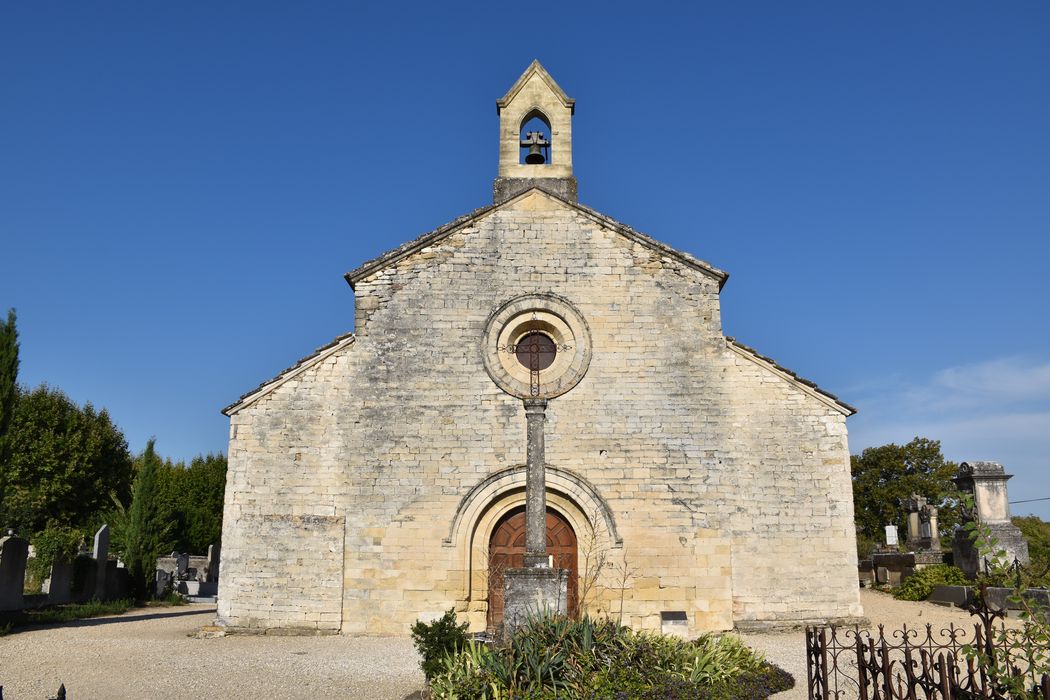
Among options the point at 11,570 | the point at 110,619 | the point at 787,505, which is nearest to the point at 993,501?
the point at 787,505

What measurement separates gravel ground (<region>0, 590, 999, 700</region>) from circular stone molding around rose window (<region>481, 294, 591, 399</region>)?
5219 mm

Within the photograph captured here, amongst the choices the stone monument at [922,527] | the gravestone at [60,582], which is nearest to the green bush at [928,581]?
the stone monument at [922,527]

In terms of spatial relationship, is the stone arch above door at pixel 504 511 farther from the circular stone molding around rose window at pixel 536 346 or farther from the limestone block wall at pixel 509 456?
the circular stone molding around rose window at pixel 536 346

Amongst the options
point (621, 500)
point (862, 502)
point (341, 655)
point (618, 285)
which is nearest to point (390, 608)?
point (341, 655)

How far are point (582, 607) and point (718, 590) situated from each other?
2501mm

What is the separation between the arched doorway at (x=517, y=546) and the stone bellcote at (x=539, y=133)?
7.25 metres

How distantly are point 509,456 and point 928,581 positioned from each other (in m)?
10.9

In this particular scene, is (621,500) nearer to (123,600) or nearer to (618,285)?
(618,285)

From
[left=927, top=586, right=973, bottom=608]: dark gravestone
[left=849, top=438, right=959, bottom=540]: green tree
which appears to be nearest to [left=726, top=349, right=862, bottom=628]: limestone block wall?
[left=927, top=586, right=973, bottom=608]: dark gravestone

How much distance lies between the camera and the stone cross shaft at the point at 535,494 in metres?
10.1

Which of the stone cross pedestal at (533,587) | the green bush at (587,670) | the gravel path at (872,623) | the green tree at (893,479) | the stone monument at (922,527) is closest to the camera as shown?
the green bush at (587,670)

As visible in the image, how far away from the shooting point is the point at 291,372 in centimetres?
1534

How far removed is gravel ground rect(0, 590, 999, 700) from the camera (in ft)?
32.0

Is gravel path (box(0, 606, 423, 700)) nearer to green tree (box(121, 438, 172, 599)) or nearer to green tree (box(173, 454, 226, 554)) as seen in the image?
green tree (box(121, 438, 172, 599))
